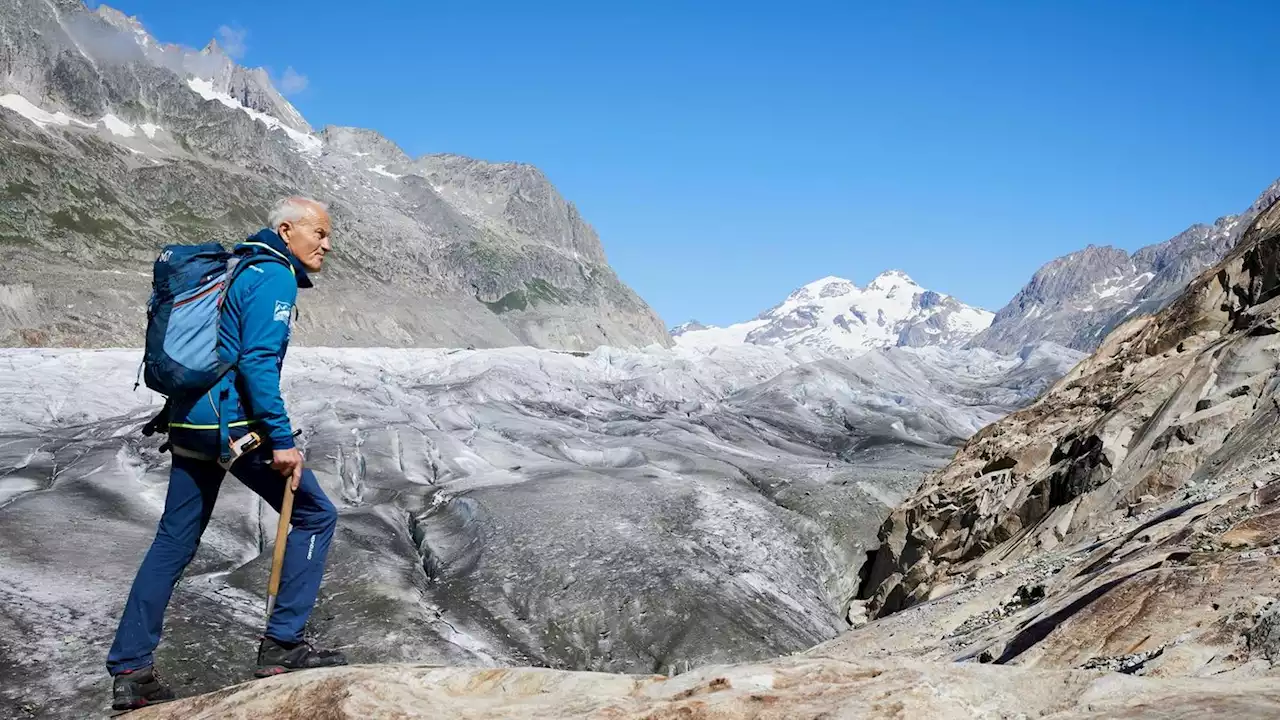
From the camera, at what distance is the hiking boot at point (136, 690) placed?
19.2 ft

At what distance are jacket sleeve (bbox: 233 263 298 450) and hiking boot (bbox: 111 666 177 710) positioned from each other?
1.68 m

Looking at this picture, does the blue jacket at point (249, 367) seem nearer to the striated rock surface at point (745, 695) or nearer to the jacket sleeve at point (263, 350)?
the jacket sleeve at point (263, 350)

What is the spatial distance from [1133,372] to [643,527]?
25852 millimetres

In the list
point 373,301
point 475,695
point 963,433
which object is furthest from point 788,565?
point 373,301

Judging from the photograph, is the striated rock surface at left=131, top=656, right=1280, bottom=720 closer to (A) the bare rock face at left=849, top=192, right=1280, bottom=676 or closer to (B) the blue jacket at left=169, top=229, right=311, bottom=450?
(A) the bare rock face at left=849, top=192, right=1280, bottom=676

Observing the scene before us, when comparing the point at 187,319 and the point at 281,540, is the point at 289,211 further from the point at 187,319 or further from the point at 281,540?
the point at 281,540

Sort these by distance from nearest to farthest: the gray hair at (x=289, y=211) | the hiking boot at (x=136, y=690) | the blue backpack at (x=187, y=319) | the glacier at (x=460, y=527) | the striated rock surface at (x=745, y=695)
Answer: the striated rock surface at (x=745, y=695), the blue backpack at (x=187, y=319), the hiking boot at (x=136, y=690), the gray hair at (x=289, y=211), the glacier at (x=460, y=527)

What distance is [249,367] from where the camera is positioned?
5.76 metres

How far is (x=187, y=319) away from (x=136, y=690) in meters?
2.28

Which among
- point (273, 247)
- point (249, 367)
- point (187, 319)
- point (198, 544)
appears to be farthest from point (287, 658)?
point (273, 247)

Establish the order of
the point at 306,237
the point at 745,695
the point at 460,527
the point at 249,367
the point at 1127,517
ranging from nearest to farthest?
1. the point at 745,695
2. the point at 249,367
3. the point at 306,237
4. the point at 1127,517
5. the point at 460,527

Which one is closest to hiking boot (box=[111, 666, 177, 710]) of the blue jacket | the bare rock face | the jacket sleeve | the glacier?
the blue jacket

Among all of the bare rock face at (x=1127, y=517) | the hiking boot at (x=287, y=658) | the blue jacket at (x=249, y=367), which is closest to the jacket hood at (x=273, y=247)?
the blue jacket at (x=249, y=367)

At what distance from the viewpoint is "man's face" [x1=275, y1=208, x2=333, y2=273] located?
6316 millimetres
